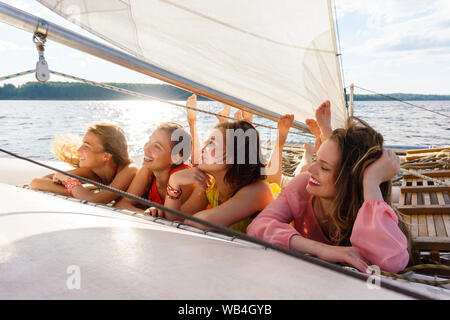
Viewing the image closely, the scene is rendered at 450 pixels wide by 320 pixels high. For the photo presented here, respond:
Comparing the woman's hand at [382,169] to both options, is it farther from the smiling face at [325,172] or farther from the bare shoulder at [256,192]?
the bare shoulder at [256,192]

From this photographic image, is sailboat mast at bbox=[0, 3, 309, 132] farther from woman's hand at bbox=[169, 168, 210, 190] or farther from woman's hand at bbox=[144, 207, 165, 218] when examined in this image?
woman's hand at bbox=[144, 207, 165, 218]

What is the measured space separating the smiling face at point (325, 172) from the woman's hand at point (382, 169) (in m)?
0.08

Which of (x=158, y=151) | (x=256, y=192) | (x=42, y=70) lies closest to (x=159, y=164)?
(x=158, y=151)

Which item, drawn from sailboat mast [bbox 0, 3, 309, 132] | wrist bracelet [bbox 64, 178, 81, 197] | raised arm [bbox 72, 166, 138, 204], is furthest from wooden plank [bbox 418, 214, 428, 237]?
wrist bracelet [bbox 64, 178, 81, 197]

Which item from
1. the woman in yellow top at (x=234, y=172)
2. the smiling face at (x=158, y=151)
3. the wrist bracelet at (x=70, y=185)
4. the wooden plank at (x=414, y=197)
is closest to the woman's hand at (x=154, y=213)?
the woman in yellow top at (x=234, y=172)

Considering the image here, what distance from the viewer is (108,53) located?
1.04 m

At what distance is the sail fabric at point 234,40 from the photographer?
3.59ft

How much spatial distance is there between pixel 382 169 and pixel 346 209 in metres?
0.13

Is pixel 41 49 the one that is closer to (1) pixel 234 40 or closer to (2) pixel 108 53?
(2) pixel 108 53

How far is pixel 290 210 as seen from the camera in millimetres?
1026

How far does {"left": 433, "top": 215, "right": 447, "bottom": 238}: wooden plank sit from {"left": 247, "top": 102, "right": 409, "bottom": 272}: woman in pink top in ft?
1.12
